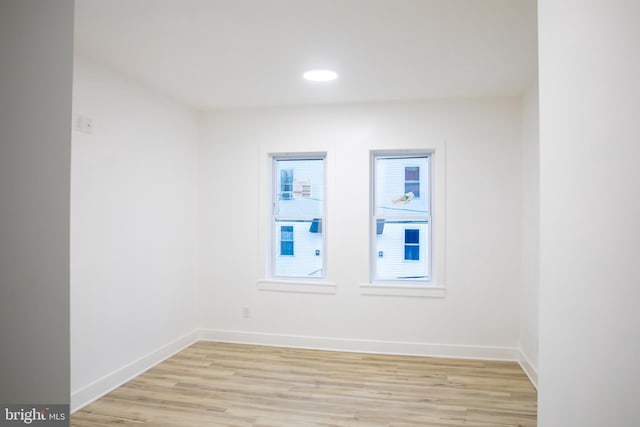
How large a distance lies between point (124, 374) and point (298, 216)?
221 cm

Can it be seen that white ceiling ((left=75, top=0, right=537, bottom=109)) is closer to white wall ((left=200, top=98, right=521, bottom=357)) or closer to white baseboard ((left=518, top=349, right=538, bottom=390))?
white wall ((left=200, top=98, right=521, bottom=357))

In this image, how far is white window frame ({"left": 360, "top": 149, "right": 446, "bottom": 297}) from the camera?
415 centimetres

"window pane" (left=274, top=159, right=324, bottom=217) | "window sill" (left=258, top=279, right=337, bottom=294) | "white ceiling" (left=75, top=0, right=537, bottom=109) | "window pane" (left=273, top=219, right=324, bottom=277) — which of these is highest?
"white ceiling" (left=75, top=0, right=537, bottom=109)

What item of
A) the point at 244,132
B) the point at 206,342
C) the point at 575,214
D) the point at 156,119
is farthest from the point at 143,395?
the point at 575,214

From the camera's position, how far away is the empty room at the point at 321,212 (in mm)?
860

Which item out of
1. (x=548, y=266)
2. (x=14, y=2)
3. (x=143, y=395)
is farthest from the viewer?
(x=143, y=395)

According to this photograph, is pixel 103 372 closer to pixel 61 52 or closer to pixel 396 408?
pixel 396 408

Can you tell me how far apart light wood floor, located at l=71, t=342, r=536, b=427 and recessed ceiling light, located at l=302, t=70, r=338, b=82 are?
251cm

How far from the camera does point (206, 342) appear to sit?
4562 mm

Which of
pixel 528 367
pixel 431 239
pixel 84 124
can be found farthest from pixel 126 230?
pixel 528 367

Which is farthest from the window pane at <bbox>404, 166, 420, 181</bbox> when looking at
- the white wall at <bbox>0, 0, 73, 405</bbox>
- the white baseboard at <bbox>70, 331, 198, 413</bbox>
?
the white wall at <bbox>0, 0, 73, 405</bbox>

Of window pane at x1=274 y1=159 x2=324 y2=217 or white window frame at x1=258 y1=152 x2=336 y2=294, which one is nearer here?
white window frame at x1=258 y1=152 x2=336 y2=294

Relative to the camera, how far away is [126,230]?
350cm

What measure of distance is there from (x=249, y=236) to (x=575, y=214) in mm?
3871
